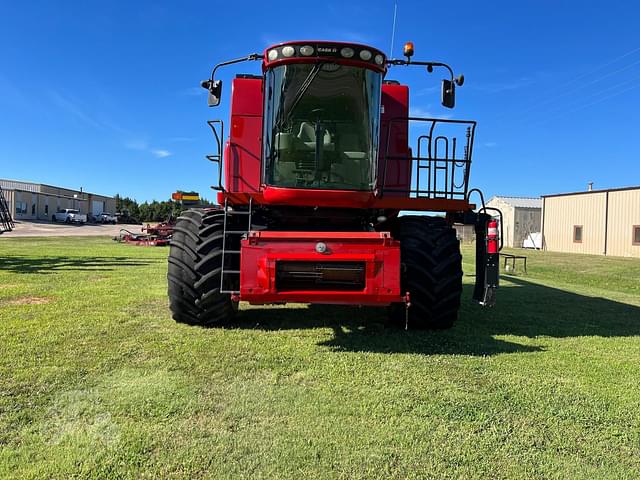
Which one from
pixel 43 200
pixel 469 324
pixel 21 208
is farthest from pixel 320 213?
pixel 43 200

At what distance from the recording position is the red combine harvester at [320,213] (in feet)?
15.5

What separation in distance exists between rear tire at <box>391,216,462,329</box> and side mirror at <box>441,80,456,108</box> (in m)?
1.52

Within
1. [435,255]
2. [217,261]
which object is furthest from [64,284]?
[435,255]


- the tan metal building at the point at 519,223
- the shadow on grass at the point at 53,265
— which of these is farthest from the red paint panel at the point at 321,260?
the tan metal building at the point at 519,223

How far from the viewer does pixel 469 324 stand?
6.14m

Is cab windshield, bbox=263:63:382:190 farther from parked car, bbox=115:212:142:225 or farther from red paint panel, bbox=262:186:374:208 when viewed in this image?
parked car, bbox=115:212:142:225

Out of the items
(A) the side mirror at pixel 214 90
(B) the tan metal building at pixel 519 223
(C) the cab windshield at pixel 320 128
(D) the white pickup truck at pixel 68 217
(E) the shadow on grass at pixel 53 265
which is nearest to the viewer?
(C) the cab windshield at pixel 320 128

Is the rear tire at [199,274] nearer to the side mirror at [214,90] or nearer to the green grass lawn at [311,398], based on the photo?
the green grass lawn at [311,398]

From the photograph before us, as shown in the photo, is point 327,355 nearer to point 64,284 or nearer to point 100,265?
point 64,284

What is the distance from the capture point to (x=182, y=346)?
468cm

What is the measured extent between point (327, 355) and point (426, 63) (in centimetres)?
349

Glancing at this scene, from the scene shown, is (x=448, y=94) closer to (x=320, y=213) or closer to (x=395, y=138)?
(x=395, y=138)

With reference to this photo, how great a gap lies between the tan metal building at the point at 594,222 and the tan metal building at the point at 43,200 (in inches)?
2204

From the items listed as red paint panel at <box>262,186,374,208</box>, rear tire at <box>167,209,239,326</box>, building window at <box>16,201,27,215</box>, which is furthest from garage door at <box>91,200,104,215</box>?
red paint panel at <box>262,186,374,208</box>
